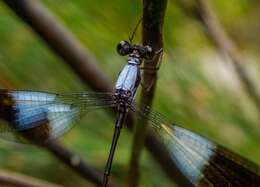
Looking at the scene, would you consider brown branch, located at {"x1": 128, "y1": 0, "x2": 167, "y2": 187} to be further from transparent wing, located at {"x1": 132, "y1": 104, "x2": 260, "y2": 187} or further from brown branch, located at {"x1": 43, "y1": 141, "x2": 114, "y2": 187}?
brown branch, located at {"x1": 43, "y1": 141, "x2": 114, "y2": 187}

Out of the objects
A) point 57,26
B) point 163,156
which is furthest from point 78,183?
point 57,26

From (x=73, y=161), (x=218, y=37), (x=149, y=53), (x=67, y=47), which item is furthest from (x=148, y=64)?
(x=218, y=37)

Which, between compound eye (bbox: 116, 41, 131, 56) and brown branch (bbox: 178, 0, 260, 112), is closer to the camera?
compound eye (bbox: 116, 41, 131, 56)

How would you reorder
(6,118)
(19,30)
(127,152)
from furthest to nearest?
(127,152), (19,30), (6,118)

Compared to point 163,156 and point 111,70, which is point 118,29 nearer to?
point 111,70

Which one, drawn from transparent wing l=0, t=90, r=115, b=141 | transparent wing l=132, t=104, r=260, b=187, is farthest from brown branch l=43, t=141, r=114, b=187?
transparent wing l=132, t=104, r=260, b=187

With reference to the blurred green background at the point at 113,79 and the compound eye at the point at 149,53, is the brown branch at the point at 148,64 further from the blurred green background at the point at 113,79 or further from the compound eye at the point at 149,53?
the blurred green background at the point at 113,79
